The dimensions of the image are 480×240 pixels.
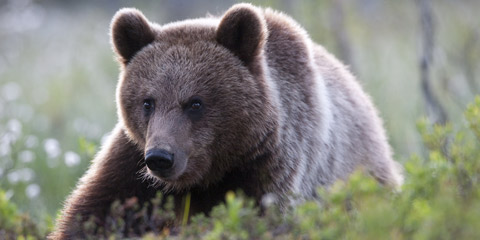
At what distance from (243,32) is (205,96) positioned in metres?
0.49

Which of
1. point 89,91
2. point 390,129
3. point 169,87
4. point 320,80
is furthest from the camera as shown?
point 89,91

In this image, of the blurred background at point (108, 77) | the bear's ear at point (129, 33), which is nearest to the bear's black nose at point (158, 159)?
the bear's ear at point (129, 33)

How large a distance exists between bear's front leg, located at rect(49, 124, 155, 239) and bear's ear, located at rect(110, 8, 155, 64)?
529 mm

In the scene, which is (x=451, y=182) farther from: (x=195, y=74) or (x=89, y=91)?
(x=89, y=91)

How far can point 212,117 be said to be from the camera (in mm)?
4098

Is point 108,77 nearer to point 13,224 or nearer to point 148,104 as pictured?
point 148,104

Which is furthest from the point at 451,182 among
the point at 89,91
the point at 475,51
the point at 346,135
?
the point at 89,91

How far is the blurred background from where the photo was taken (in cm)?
662

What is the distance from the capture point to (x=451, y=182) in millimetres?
2891

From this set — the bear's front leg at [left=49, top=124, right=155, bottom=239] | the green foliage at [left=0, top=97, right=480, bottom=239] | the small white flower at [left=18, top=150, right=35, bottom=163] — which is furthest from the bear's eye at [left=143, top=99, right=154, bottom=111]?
the small white flower at [left=18, top=150, right=35, bottom=163]

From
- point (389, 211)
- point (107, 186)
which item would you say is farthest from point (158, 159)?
point (389, 211)

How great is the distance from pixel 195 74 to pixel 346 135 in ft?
4.85

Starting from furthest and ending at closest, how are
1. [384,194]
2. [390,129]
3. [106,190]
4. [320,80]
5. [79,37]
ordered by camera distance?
1. [79,37]
2. [390,129]
3. [320,80]
4. [106,190]
5. [384,194]

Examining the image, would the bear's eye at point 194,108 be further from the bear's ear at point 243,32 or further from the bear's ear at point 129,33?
the bear's ear at point 129,33
